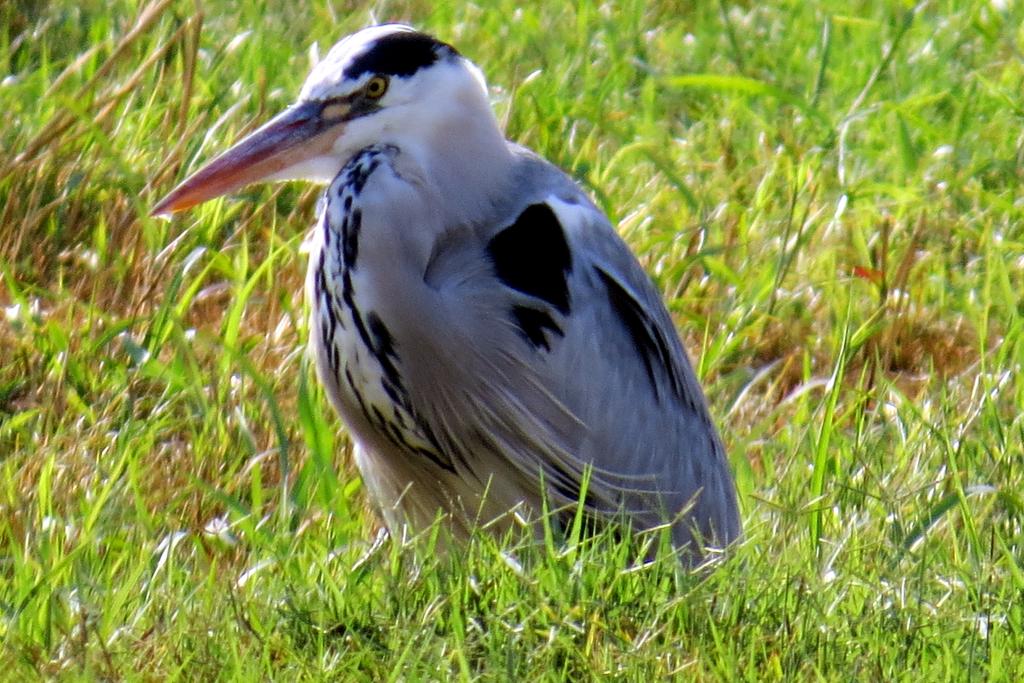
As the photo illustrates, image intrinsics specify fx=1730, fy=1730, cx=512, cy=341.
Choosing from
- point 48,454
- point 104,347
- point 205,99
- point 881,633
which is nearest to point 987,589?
point 881,633

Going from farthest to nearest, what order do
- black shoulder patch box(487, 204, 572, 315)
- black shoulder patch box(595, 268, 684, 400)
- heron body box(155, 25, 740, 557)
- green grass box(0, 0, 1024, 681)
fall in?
black shoulder patch box(595, 268, 684, 400)
black shoulder patch box(487, 204, 572, 315)
heron body box(155, 25, 740, 557)
green grass box(0, 0, 1024, 681)

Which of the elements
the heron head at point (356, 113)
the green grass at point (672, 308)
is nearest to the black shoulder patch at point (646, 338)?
the green grass at point (672, 308)

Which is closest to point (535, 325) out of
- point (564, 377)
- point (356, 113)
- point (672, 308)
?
point (564, 377)

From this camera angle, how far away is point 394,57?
132 inches

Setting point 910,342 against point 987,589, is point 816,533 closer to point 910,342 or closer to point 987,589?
point 987,589

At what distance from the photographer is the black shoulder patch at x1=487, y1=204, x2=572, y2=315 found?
135 inches

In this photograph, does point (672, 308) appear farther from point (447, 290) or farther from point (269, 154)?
point (269, 154)

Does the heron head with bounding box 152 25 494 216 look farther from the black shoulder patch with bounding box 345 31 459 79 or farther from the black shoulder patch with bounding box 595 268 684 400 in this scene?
the black shoulder patch with bounding box 595 268 684 400

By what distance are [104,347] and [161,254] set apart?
316 mm

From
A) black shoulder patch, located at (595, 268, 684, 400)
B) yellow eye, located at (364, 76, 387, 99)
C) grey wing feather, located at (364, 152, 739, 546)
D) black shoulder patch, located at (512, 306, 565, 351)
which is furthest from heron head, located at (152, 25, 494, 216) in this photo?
black shoulder patch, located at (595, 268, 684, 400)

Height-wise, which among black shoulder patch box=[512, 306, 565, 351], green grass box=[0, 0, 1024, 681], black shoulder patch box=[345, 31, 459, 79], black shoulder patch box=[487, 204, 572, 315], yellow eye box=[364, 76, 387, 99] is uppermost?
black shoulder patch box=[345, 31, 459, 79]

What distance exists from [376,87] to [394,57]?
0.07m

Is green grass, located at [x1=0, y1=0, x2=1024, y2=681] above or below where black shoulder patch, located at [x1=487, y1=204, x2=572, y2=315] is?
below

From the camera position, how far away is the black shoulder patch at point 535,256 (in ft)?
11.3
